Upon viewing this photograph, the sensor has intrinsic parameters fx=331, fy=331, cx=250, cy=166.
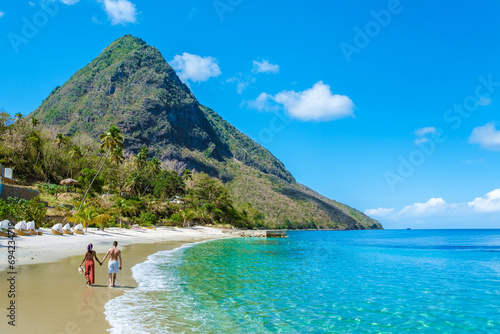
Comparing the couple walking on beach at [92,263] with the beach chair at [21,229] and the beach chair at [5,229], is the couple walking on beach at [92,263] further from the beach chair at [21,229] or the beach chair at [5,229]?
the beach chair at [21,229]

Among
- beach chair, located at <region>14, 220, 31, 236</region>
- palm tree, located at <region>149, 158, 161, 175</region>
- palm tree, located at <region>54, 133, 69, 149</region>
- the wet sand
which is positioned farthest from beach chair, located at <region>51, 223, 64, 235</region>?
palm tree, located at <region>149, 158, 161, 175</region>

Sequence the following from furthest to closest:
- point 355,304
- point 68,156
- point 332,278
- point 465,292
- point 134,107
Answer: point 134,107
point 68,156
point 332,278
point 465,292
point 355,304

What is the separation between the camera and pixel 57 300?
10977mm

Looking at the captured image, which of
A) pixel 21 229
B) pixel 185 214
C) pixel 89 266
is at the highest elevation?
pixel 185 214

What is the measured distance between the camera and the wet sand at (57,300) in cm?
851

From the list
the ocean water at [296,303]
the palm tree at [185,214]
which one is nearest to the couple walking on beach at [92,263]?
the ocean water at [296,303]

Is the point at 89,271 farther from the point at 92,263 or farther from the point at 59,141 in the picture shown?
the point at 59,141

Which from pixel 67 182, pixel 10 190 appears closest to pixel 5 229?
pixel 10 190

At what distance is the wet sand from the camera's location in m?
8.51

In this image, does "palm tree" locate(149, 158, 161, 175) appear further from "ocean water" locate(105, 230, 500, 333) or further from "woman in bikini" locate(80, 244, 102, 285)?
"woman in bikini" locate(80, 244, 102, 285)

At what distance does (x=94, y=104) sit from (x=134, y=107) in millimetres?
20314

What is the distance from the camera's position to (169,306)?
12.0 meters

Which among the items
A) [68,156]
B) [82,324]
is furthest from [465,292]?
[68,156]

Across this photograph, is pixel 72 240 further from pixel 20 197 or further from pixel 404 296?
pixel 404 296
